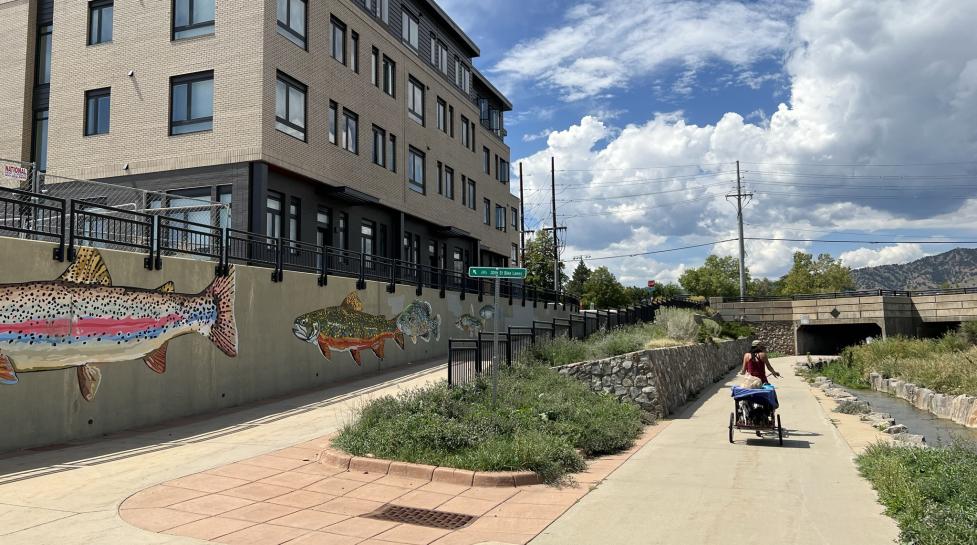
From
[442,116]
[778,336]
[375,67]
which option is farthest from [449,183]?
[778,336]

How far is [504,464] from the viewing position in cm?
886

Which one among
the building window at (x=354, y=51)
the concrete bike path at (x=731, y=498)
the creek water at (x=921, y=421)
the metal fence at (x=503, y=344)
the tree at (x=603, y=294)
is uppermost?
the building window at (x=354, y=51)

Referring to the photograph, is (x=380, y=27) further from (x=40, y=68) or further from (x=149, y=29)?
(x=40, y=68)

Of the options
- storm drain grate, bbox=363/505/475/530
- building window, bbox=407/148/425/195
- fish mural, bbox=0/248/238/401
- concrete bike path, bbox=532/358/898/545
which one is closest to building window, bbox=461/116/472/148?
building window, bbox=407/148/425/195

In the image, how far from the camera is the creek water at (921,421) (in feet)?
50.8

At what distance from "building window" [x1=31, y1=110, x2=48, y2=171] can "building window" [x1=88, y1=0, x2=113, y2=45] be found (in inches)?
145

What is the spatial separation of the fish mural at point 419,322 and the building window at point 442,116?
12.2 m

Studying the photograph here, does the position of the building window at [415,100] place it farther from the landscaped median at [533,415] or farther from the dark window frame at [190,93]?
the landscaped median at [533,415]

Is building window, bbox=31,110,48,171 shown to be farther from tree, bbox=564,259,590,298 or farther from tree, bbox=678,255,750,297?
tree, bbox=678,255,750,297

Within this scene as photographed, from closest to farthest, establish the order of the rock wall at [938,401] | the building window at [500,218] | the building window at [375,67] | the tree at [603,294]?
the rock wall at [938,401]
the building window at [375,67]
the building window at [500,218]
the tree at [603,294]

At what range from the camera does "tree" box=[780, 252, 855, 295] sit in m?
86.2

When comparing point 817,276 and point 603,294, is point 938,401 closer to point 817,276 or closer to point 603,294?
point 603,294

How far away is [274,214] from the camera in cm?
2203

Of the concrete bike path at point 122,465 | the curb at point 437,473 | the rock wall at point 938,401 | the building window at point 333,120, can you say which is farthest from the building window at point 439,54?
the curb at point 437,473
